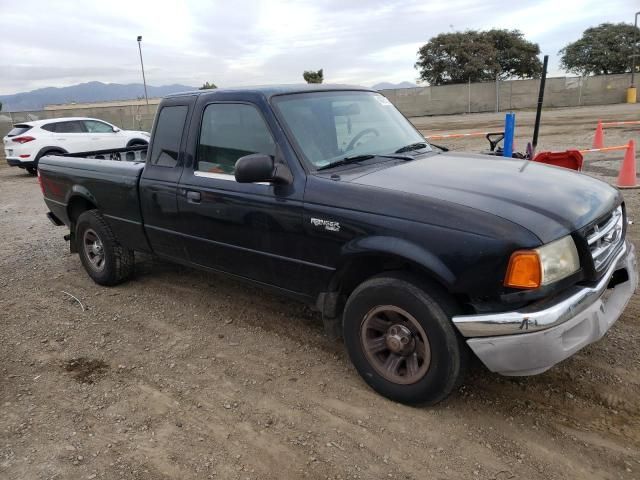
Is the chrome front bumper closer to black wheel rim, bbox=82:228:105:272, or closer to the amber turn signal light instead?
the amber turn signal light

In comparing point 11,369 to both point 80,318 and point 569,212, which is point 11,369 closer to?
point 80,318

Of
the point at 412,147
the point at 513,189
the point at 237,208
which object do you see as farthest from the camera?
the point at 412,147

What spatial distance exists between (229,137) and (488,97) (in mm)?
33178

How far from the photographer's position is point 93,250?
538 centimetres

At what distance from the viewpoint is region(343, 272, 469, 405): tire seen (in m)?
2.77

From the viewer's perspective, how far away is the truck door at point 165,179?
4.12 metres

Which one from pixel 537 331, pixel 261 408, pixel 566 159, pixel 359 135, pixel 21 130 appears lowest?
pixel 261 408

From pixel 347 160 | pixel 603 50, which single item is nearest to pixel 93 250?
pixel 347 160

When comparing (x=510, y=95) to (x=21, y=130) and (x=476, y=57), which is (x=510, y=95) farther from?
(x=21, y=130)

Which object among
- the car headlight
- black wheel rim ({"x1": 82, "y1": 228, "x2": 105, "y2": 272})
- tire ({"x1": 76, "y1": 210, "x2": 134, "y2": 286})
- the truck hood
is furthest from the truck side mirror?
black wheel rim ({"x1": 82, "y1": 228, "x2": 105, "y2": 272})

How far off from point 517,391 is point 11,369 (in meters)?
3.54

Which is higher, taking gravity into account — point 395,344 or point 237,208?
point 237,208

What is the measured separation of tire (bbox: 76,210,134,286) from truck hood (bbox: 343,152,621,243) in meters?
2.91

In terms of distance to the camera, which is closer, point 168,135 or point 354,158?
point 354,158
